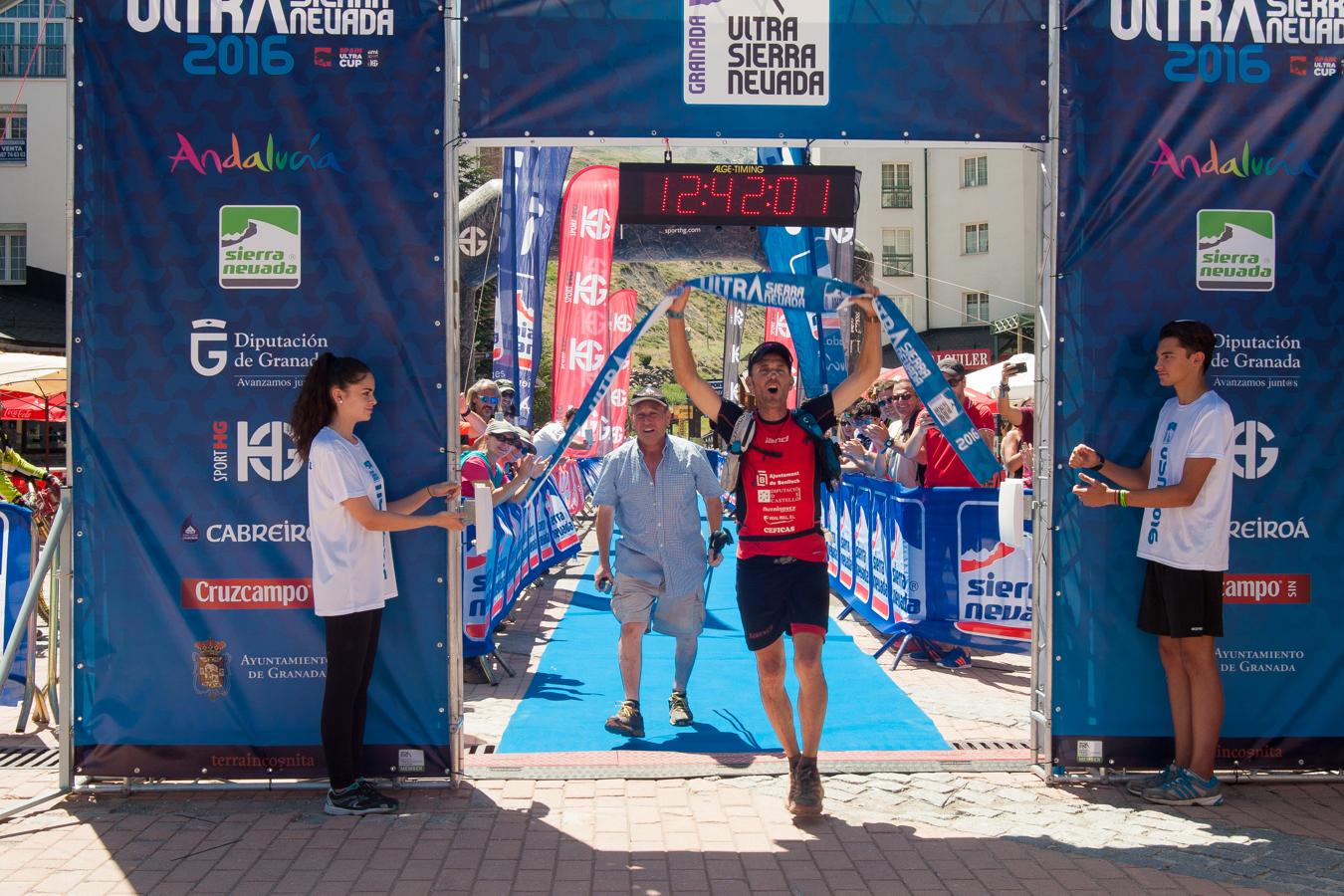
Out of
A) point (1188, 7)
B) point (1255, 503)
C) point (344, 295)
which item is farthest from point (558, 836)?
point (1188, 7)

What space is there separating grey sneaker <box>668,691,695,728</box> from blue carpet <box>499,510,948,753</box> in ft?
0.16

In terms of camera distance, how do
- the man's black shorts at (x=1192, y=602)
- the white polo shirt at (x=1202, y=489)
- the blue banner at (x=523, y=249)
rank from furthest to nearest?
the blue banner at (x=523, y=249)
the man's black shorts at (x=1192, y=602)
the white polo shirt at (x=1202, y=489)

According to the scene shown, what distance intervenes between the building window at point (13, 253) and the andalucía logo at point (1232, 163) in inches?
1339

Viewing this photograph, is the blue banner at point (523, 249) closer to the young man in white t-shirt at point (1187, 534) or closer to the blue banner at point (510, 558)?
the blue banner at point (510, 558)

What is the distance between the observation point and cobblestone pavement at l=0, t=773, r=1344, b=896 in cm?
431

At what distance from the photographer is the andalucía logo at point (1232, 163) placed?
5.49m

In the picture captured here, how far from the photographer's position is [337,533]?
5000 mm

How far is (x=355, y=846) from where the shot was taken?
4.71 metres

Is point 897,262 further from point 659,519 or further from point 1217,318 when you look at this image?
point 1217,318

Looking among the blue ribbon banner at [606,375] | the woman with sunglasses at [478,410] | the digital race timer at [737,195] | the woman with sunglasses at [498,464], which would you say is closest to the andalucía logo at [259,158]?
the digital race timer at [737,195]

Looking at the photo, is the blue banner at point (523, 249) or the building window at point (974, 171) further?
the building window at point (974, 171)

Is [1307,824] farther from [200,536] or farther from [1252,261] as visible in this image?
[200,536]

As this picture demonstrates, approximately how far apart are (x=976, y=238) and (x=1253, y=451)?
1412 inches

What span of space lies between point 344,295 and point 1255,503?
4.39 meters
